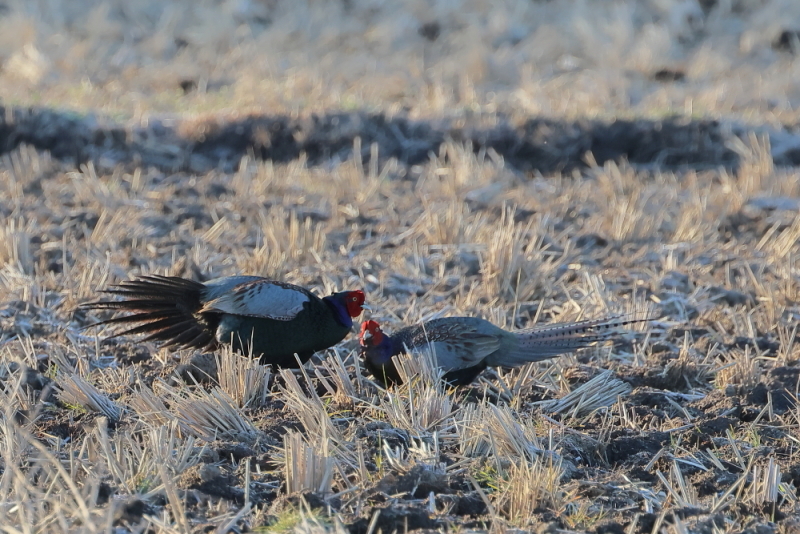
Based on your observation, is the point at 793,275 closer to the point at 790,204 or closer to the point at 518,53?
the point at 790,204

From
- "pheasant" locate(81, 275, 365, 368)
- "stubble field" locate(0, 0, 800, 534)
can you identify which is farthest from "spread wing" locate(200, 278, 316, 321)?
"stubble field" locate(0, 0, 800, 534)

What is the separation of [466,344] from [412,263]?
206 cm

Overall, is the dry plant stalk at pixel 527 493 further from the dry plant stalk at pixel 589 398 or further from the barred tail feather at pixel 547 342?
the barred tail feather at pixel 547 342

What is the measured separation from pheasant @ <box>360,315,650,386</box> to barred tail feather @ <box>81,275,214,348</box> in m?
0.75

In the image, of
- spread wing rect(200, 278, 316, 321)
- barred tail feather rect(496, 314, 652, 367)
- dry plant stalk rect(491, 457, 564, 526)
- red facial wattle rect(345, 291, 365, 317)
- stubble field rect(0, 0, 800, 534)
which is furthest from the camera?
barred tail feather rect(496, 314, 652, 367)

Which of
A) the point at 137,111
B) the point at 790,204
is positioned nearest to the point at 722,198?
the point at 790,204

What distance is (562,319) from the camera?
5598mm

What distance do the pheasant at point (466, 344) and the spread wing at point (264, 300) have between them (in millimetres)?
315

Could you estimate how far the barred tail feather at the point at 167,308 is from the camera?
15.6 feet

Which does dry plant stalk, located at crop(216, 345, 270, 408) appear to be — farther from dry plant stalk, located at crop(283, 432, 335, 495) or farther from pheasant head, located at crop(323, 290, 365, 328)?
dry plant stalk, located at crop(283, 432, 335, 495)

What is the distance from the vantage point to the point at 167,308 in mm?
4805

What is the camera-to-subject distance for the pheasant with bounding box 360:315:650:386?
4.62 meters

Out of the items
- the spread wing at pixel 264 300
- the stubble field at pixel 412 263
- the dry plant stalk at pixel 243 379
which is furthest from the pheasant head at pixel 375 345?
the dry plant stalk at pixel 243 379

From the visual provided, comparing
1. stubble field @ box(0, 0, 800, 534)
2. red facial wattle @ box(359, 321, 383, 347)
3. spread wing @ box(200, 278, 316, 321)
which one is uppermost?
spread wing @ box(200, 278, 316, 321)
